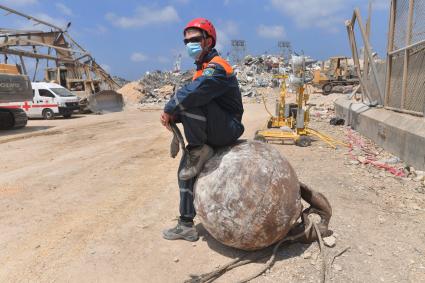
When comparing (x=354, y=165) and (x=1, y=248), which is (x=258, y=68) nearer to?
(x=354, y=165)

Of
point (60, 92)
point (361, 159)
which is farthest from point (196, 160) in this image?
point (60, 92)

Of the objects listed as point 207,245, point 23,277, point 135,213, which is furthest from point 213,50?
point 23,277

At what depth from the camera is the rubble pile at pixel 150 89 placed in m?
35.5

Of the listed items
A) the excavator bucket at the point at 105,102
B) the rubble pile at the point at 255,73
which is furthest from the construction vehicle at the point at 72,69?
the rubble pile at the point at 255,73

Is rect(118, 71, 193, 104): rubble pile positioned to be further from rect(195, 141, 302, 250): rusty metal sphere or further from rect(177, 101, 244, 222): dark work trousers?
rect(195, 141, 302, 250): rusty metal sphere

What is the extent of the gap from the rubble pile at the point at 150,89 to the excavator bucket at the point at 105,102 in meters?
6.55

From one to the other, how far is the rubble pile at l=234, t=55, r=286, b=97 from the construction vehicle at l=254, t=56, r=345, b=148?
25143 millimetres

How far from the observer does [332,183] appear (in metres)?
6.21

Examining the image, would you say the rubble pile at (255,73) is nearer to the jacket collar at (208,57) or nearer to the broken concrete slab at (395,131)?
the broken concrete slab at (395,131)

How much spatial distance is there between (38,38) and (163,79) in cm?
2078

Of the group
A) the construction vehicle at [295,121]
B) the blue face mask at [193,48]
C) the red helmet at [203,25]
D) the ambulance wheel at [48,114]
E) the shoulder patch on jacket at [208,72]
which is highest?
the red helmet at [203,25]

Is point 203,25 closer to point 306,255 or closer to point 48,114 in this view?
point 306,255

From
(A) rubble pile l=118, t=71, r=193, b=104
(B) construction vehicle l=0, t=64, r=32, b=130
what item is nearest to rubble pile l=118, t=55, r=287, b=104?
(A) rubble pile l=118, t=71, r=193, b=104

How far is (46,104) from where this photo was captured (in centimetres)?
2142
